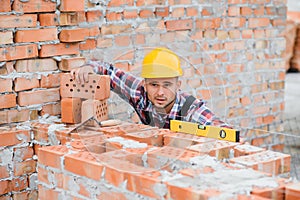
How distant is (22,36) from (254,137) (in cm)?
225

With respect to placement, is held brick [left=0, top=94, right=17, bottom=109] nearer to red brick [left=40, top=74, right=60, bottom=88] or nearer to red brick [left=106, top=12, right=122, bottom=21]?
red brick [left=40, top=74, right=60, bottom=88]

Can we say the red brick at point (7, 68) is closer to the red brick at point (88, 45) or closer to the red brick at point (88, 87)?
the red brick at point (88, 87)

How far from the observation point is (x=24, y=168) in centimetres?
350

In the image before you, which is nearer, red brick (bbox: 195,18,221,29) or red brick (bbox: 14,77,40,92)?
red brick (bbox: 14,77,40,92)

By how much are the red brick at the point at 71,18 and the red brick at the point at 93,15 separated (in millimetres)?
41

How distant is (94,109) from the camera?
3355 mm

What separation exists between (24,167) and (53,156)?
0.61 m

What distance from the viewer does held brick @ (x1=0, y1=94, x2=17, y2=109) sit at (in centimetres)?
339

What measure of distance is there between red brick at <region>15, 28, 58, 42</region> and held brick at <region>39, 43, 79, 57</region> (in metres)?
0.05

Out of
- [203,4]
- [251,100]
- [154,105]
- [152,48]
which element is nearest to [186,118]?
[154,105]

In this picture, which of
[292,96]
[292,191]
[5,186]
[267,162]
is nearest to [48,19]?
[5,186]

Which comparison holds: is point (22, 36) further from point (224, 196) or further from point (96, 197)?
point (224, 196)

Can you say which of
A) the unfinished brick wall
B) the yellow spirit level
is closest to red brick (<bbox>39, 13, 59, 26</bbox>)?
the unfinished brick wall

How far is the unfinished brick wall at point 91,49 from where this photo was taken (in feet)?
11.2
